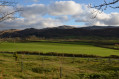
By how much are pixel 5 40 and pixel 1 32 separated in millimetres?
807

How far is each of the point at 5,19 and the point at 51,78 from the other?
19.7ft

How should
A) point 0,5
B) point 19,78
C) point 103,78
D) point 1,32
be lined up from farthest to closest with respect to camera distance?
1. point 103,78
2. point 19,78
3. point 1,32
4. point 0,5

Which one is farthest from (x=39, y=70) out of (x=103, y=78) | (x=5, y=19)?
(x=5, y=19)

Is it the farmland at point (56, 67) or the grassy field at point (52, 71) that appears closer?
the grassy field at point (52, 71)

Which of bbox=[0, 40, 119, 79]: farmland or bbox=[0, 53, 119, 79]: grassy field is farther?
bbox=[0, 40, 119, 79]: farmland

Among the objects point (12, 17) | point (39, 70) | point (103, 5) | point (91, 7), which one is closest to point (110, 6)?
point (103, 5)

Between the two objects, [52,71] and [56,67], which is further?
[56,67]

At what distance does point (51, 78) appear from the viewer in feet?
44.7

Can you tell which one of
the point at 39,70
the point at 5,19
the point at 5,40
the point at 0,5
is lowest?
the point at 39,70

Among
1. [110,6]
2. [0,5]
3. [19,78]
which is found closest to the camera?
[110,6]

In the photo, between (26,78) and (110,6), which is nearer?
(110,6)

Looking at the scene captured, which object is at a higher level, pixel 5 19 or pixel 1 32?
pixel 5 19

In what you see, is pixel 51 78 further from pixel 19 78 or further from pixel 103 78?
→ pixel 103 78

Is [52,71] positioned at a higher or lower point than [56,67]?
higher
